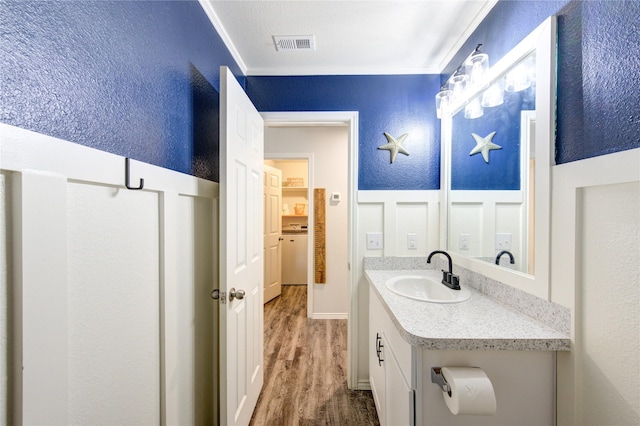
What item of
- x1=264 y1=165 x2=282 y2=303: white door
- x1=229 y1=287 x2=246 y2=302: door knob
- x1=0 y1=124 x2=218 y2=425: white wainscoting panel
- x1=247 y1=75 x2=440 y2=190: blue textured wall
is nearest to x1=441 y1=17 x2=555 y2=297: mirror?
x1=247 y1=75 x2=440 y2=190: blue textured wall

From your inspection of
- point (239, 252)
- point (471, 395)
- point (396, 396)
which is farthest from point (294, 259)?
point (471, 395)

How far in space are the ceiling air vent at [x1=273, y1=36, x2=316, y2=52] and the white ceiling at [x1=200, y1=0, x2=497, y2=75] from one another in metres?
0.03

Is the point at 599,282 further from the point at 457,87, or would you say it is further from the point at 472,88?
the point at 457,87

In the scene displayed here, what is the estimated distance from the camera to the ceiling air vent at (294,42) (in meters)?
1.61

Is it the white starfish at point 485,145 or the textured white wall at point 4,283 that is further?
the white starfish at point 485,145

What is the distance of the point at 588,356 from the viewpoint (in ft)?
2.73

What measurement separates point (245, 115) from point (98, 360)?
125cm

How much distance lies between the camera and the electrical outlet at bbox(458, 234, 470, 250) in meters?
1.61

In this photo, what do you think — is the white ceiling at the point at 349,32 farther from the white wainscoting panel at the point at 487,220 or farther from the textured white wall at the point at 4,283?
the textured white wall at the point at 4,283

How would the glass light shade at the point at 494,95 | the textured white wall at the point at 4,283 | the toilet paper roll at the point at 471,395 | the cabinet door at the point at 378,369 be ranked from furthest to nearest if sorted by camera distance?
the cabinet door at the point at 378,369, the glass light shade at the point at 494,95, the toilet paper roll at the point at 471,395, the textured white wall at the point at 4,283

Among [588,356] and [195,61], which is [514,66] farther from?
[195,61]

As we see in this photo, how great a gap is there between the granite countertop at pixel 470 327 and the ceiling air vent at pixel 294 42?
5.17 feet

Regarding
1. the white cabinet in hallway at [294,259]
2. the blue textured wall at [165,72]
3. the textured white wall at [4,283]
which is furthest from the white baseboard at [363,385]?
the white cabinet in hallway at [294,259]

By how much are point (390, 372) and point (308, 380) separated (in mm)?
1060
